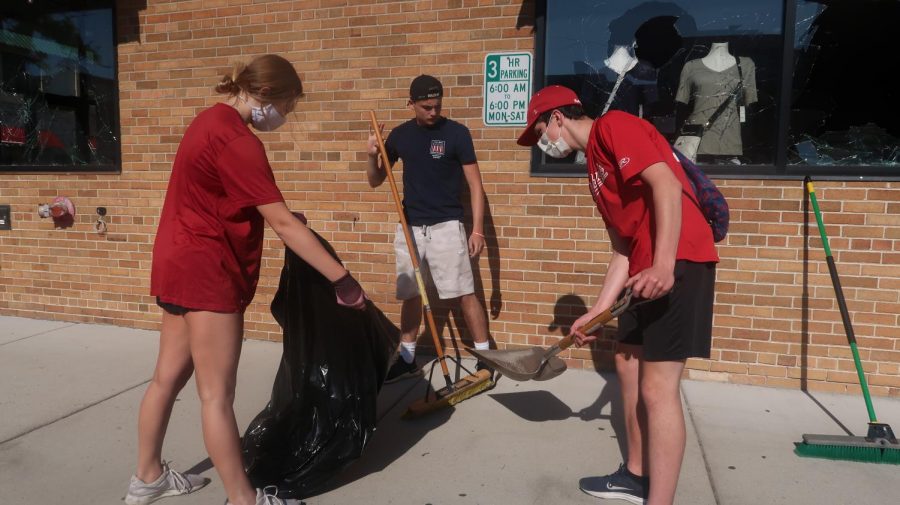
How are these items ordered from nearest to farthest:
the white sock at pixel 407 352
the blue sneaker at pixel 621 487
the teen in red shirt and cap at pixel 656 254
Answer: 1. the teen in red shirt and cap at pixel 656 254
2. the blue sneaker at pixel 621 487
3. the white sock at pixel 407 352

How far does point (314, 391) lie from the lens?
298 centimetres

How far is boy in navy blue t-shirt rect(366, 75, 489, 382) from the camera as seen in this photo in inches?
166

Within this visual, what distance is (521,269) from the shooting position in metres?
4.61

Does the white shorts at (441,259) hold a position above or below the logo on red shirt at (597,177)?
below

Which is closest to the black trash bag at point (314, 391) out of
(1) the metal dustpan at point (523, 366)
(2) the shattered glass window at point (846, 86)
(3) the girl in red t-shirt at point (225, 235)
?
(3) the girl in red t-shirt at point (225, 235)

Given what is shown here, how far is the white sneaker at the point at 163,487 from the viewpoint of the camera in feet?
9.12

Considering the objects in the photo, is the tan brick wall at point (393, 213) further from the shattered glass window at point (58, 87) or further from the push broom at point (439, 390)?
the push broom at point (439, 390)

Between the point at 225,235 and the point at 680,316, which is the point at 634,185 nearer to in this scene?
the point at 680,316

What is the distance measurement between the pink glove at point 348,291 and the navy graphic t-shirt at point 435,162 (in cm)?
169

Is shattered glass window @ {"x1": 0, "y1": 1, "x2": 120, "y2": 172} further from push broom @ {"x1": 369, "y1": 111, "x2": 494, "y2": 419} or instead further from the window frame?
the window frame

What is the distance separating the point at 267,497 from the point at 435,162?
2.31 m

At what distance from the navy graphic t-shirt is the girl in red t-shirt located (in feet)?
5.47

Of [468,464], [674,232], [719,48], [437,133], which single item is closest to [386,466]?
[468,464]

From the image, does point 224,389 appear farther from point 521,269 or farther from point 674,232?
point 521,269
